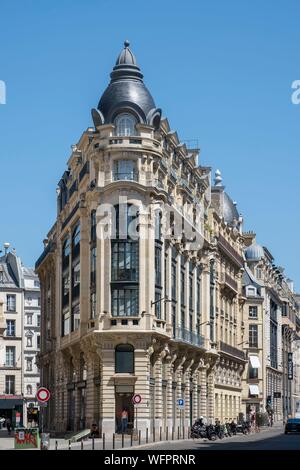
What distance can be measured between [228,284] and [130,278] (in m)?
39.8

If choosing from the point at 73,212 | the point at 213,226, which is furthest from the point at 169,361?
the point at 213,226

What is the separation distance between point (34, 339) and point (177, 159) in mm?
58485

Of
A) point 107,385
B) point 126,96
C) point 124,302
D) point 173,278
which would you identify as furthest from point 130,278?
point 126,96

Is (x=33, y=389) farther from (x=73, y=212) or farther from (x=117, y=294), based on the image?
(x=117, y=294)

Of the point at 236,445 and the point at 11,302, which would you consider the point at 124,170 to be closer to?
the point at 236,445

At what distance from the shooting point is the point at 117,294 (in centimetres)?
7000

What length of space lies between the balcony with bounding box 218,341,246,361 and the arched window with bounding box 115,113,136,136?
1445 inches

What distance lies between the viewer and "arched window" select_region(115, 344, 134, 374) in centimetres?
6944

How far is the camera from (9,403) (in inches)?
4946

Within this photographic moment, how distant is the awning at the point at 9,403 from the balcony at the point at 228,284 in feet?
103

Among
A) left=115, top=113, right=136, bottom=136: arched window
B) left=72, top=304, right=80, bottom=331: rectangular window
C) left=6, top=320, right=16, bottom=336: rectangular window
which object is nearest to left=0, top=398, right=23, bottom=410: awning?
left=6, top=320, right=16, bottom=336: rectangular window

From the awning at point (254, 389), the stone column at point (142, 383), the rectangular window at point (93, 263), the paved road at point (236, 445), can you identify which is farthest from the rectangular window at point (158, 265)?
the awning at point (254, 389)

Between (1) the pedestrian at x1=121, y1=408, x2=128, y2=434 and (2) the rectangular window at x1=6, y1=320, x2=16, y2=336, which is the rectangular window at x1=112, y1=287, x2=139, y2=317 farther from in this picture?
(2) the rectangular window at x1=6, y1=320, x2=16, y2=336

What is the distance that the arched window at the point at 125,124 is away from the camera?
71.1m
